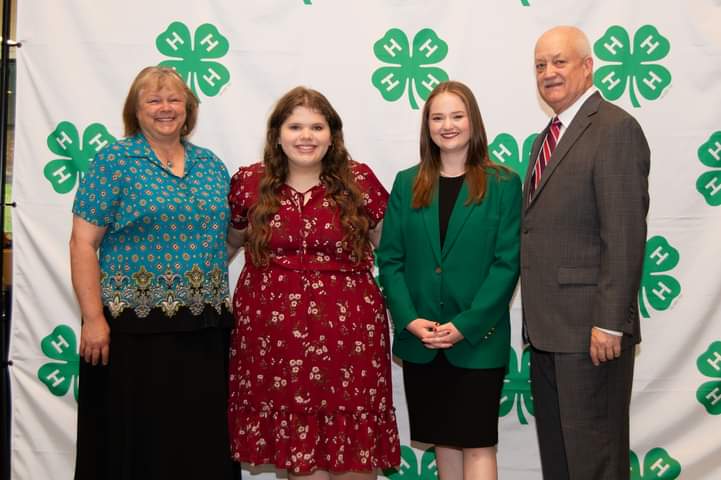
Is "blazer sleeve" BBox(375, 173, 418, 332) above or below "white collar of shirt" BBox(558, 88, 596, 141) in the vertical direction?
below

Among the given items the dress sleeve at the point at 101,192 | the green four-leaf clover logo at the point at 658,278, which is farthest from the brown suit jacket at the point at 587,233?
the dress sleeve at the point at 101,192

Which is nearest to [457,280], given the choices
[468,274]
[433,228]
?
[468,274]

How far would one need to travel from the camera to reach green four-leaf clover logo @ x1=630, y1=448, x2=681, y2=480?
306 centimetres

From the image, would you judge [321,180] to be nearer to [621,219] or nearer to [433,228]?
[433,228]

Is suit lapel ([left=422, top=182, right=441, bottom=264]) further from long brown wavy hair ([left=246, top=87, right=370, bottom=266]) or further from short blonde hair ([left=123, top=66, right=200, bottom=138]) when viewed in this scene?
short blonde hair ([left=123, top=66, right=200, bottom=138])

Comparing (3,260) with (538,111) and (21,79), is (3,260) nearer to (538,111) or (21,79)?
(21,79)

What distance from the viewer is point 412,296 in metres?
2.42

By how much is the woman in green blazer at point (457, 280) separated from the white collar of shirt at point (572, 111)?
0.76 ft

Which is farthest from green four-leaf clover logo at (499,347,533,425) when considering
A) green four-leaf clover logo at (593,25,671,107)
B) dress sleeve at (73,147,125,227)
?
dress sleeve at (73,147,125,227)

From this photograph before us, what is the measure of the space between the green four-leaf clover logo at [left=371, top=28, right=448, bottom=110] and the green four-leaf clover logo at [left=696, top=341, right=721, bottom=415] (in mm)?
1596

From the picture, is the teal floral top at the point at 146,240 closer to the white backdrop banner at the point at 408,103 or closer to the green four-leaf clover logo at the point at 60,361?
the white backdrop banner at the point at 408,103

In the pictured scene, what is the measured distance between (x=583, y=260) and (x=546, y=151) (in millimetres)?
381

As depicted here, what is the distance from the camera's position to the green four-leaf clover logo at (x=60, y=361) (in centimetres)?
316

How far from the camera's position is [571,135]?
2.21 m
